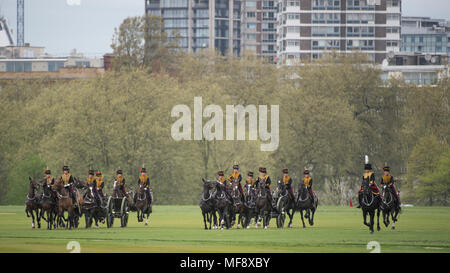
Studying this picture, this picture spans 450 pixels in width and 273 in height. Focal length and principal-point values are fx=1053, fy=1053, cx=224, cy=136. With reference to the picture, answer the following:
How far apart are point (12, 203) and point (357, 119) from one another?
3754 cm

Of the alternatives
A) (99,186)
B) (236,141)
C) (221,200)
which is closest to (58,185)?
(99,186)

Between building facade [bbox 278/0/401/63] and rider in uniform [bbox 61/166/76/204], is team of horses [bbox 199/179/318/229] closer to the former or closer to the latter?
rider in uniform [bbox 61/166/76/204]

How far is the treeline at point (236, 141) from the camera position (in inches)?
3816

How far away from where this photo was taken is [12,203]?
3789 inches

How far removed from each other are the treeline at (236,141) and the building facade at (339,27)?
2271 inches

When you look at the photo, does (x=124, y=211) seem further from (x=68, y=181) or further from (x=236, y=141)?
(x=236, y=141)

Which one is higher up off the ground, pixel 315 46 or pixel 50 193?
pixel 315 46

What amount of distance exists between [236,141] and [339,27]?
78.2 m

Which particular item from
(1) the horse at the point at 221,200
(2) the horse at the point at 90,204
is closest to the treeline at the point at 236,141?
(2) the horse at the point at 90,204

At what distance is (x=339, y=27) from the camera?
176875mm

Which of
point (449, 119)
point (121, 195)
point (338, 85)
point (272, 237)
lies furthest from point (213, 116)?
point (272, 237)

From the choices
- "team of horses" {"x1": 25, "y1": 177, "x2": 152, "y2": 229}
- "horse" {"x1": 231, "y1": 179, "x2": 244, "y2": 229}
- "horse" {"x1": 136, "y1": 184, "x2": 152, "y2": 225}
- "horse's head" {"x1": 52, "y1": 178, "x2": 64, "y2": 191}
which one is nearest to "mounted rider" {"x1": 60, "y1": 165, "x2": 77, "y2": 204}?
"team of horses" {"x1": 25, "y1": 177, "x2": 152, "y2": 229}

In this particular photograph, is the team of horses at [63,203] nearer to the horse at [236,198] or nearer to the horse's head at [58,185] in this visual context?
the horse's head at [58,185]
